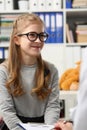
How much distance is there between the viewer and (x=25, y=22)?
66.4 inches

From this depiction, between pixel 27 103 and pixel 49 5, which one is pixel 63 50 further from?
pixel 27 103

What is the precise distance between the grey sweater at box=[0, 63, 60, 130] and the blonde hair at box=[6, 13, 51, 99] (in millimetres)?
26

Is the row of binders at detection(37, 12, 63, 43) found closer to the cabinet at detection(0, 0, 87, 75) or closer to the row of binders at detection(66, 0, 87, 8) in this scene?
the cabinet at detection(0, 0, 87, 75)

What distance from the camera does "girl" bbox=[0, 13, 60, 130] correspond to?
5.25 feet

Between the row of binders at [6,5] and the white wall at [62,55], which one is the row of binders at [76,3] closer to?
the white wall at [62,55]

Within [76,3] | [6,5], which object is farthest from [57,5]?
[6,5]

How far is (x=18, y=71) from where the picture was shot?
1663mm

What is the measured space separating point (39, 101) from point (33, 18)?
0.45 m

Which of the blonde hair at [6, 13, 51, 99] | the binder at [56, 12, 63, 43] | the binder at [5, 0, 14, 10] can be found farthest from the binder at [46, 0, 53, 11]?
the blonde hair at [6, 13, 51, 99]

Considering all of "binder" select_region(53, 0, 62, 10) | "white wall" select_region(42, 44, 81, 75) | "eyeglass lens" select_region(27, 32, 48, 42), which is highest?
"binder" select_region(53, 0, 62, 10)

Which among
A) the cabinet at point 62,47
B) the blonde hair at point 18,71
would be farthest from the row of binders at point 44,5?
the blonde hair at point 18,71

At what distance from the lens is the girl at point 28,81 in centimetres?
160

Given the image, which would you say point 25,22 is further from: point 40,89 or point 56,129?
point 56,129

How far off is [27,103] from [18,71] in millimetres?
175
